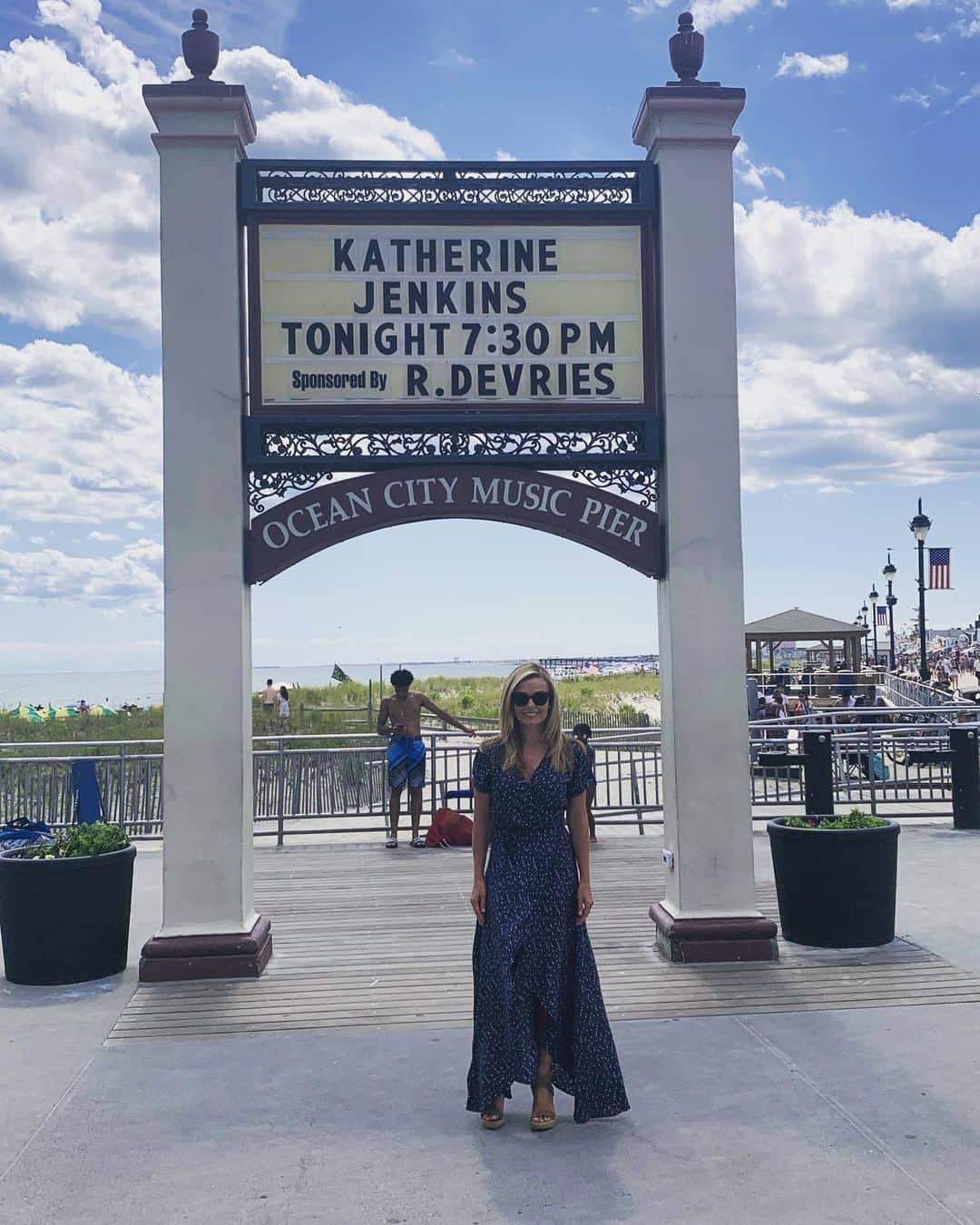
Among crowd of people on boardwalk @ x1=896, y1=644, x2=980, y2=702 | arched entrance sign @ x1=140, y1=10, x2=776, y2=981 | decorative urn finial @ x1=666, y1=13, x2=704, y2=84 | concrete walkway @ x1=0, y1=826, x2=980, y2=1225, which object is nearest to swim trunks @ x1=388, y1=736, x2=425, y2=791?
arched entrance sign @ x1=140, y1=10, x2=776, y2=981

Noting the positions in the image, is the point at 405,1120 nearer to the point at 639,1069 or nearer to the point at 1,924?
the point at 639,1069

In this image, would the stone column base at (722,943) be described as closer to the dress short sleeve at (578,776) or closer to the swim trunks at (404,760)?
the dress short sleeve at (578,776)

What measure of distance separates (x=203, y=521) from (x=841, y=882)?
4.55 m

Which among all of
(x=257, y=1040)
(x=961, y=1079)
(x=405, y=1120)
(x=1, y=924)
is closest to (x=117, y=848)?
(x=1, y=924)

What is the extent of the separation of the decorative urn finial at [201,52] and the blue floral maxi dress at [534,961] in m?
5.10

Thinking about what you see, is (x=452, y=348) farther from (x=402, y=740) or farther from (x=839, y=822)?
(x=402, y=740)

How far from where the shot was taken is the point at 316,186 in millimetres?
7730

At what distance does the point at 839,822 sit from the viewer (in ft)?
25.4

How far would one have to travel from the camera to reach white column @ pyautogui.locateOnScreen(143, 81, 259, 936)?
7.34 m

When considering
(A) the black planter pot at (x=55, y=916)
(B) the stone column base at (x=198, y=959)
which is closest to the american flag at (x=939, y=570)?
(B) the stone column base at (x=198, y=959)

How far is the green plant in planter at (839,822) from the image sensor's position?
25.0 ft

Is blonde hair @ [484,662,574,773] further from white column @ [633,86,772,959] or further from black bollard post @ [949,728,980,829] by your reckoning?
black bollard post @ [949,728,980,829]

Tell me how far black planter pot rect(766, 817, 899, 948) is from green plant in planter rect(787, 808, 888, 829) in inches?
3.1

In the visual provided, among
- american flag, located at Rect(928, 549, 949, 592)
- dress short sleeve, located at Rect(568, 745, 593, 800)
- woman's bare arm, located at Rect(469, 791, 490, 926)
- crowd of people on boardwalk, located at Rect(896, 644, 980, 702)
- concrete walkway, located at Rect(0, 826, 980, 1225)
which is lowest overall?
Answer: concrete walkway, located at Rect(0, 826, 980, 1225)
